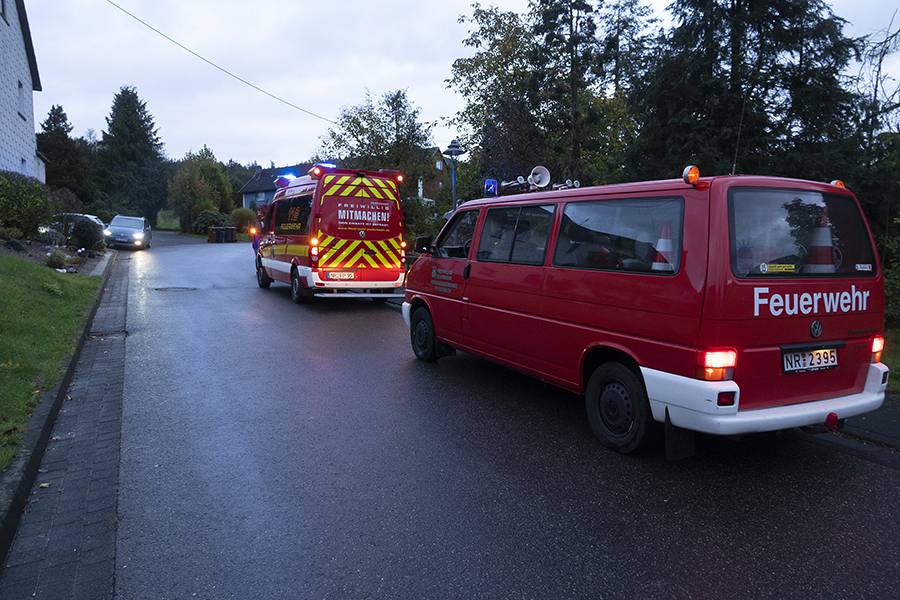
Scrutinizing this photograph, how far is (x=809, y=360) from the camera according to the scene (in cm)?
397

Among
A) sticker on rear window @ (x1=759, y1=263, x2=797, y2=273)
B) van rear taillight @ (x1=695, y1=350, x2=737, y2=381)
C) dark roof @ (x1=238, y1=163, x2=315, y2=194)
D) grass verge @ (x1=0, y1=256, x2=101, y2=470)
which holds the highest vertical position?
dark roof @ (x1=238, y1=163, x2=315, y2=194)

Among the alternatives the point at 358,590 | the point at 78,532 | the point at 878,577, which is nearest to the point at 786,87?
the point at 878,577

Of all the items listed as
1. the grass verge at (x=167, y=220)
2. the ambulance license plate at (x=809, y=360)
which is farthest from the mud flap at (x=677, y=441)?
the grass verge at (x=167, y=220)

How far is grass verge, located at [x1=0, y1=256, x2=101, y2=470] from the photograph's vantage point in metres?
4.72

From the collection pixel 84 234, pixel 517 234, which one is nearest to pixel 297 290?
pixel 517 234

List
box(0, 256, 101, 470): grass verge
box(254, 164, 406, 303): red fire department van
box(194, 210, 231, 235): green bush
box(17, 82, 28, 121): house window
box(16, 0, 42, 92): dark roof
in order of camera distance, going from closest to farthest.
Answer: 1. box(0, 256, 101, 470): grass verge
2. box(254, 164, 406, 303): red fire department van
3. box(17, 82, 28, 121): house window
4. box(16, 0, 42, 92): dark roof
5. box(194, 210, 231, 235): green bush

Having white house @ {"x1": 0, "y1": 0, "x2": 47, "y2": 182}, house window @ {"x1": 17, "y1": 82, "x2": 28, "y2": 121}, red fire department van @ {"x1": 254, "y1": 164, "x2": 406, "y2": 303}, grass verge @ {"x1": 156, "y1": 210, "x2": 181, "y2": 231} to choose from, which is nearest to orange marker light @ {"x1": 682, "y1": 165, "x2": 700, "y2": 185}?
red fire department van @ {"x1": 254, "y1": 164, "x2": 406, "y2": 303}

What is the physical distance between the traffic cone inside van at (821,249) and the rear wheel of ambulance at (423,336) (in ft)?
13.1

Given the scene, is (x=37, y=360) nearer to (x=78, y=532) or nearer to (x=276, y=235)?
(x=78, y=532)

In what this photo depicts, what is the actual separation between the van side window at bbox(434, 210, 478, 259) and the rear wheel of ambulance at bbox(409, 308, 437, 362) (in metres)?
0.82

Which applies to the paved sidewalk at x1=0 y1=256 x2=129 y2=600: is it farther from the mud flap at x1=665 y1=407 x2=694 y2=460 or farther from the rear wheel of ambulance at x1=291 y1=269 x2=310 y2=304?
the rear wheel of ambulance at x1=291 y1=269 x2=310 y2=304

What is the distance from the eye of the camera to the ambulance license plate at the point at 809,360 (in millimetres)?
3881

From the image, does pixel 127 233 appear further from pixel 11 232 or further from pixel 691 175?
pixel 691 175

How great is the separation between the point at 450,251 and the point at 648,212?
2.79m
